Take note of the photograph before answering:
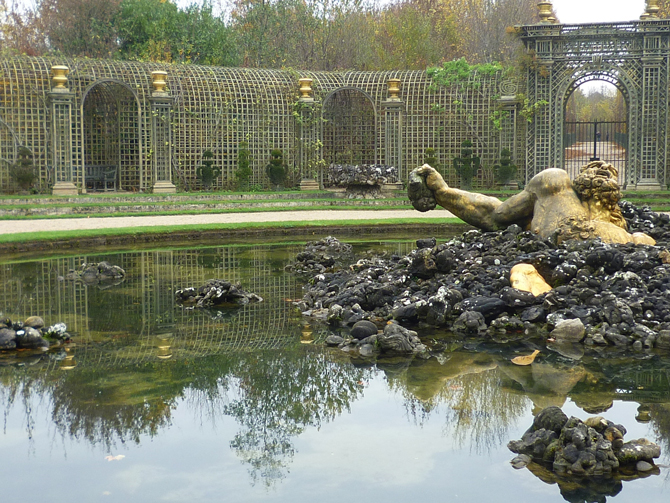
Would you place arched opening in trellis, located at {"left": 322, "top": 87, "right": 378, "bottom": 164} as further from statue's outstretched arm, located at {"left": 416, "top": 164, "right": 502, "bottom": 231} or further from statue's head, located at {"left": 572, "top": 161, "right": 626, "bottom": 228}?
statue's head, located at {"left": 572, "top": 161, "right": 626, "bottom": 228}

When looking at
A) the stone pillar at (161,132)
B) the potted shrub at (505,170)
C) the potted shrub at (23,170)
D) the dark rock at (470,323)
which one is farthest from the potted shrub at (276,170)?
the dark rock at (470,323)

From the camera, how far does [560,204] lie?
841 centimetres

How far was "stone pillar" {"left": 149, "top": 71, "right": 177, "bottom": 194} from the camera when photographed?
2106 cm

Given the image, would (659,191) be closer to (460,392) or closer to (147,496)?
(460,392)

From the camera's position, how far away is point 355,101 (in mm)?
24734

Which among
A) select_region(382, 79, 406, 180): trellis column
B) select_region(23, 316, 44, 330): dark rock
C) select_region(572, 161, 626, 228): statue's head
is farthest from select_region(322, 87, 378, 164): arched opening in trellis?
select_region(23, 316, 44, 330): dark rock

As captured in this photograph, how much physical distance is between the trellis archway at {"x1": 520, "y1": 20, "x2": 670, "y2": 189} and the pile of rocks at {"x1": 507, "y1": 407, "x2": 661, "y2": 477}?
1882cm

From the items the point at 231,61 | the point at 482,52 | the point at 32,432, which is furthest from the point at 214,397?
the point at 482,52

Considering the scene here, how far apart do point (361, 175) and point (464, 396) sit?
16.1 meters

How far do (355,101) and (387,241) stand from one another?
12.1m

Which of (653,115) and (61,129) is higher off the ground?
(653,115)

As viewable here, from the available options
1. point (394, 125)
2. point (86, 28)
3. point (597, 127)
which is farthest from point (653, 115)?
point (597, 127)

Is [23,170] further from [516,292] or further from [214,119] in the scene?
[516,292]

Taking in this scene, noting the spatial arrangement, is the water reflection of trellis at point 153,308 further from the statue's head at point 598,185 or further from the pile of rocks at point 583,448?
the statue's head at point 598,185
